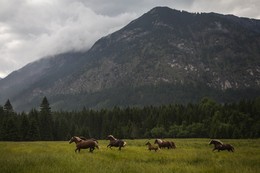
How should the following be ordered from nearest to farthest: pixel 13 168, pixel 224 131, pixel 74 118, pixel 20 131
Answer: pixel 13 168
pixel 20 131
pixel 224 131
pixel 74 118

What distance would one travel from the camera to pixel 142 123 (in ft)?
466

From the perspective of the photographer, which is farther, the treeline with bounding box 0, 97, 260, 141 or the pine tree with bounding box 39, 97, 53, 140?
the pine tree with bounding box 39, 97, 53, 140

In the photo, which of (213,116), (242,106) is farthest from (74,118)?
(242,106)

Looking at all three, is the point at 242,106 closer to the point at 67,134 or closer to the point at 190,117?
the point at 190,117

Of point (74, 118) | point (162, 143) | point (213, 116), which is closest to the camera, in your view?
point (162, 143)

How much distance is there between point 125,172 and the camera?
20.1 metres

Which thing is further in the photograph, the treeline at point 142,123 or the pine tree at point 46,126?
the pine tree at point 46,126

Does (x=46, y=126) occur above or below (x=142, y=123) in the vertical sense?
above

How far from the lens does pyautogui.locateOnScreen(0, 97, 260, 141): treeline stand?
95.5 meters

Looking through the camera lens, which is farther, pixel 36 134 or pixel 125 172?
pixel 36 134

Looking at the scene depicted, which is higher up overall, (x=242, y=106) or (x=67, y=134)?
(x=242, y=106)

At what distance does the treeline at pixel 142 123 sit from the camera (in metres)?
95.5

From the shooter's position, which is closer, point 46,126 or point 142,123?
point 46,126

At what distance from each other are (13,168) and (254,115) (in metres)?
121
